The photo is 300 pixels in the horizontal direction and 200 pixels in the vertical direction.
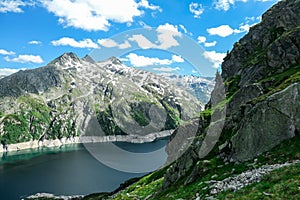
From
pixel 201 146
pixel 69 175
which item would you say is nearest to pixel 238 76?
pixel 201 146

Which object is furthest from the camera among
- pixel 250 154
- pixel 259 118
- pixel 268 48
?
pixel 268 48

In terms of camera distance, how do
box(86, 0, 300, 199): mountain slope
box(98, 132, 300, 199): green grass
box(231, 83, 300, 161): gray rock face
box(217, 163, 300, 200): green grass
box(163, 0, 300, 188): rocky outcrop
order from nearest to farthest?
box(217, 163, 300, 200): green grass, box(98, 132, 300, 199): green grass, box(86, 0, 300, 199): mountain slope, box(231, 83, 300, 161): gray rock face, box(163, 0, 300, 188): rocky outcrop

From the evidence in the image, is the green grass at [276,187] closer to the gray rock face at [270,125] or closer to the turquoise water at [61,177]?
the gray rock face at [270,125]

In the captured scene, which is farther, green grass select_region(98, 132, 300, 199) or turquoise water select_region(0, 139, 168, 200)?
turquoise water select_region(0, 139, 168, 200)

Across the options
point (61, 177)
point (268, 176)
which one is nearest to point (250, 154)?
point (268, 176)

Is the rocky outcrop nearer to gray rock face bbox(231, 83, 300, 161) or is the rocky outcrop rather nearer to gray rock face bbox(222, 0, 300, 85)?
gray rock face bbox(231, 83, 300, 161)

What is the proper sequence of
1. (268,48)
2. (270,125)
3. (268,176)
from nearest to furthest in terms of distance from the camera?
1. (268,176)
2. (270,125)
3. (268,48)

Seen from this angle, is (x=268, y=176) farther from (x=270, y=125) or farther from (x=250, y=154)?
(x=270, y=125)

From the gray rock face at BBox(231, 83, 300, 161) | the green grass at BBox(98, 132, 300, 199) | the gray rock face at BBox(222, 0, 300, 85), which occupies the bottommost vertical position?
the green grass at BBox(98, 132, 300, 199)

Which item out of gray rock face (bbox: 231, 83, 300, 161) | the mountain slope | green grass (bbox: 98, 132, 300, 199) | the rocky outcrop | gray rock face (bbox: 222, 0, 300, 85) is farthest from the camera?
gray rock face (bbox: 222, 0, 300, 85)

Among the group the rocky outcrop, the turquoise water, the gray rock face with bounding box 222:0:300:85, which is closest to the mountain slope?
Result: the rocky outcrop

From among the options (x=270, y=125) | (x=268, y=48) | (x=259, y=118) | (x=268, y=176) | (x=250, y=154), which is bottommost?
(x=268, y=176)

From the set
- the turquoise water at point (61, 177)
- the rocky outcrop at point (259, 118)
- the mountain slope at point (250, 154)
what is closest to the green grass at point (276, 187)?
the mountain slope at point (250, 154)

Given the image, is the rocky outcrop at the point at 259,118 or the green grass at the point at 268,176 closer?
the green grass at the point at 268,176
